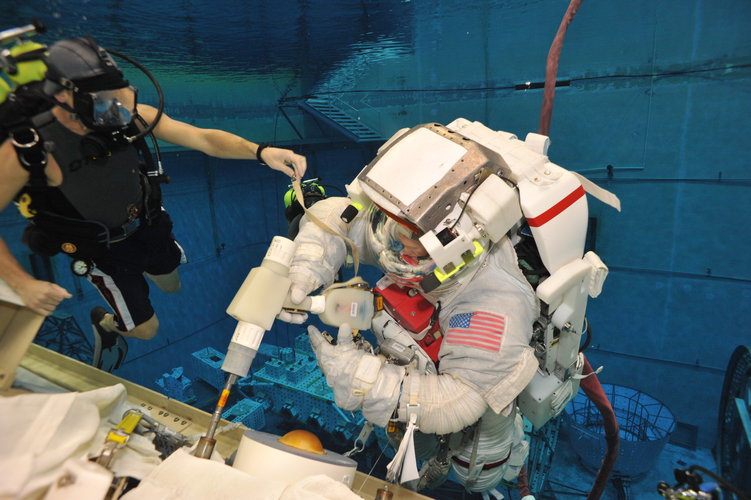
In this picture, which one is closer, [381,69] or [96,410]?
[96,410]

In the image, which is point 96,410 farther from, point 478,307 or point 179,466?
point 478,307

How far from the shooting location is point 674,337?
4742mm

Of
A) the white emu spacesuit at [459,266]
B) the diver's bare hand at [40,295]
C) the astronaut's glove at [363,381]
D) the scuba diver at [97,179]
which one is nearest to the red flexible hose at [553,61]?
the white emu spacesuit at [459,266]

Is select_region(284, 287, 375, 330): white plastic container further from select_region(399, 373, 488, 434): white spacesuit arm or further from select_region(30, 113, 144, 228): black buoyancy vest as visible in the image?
select_region(30, 113, 144, 228): black buoyancy vest

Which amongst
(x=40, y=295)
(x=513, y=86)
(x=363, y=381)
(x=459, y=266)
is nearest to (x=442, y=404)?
(x=363, y=381)

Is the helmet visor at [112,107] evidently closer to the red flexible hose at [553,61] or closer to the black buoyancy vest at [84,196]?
the black buoyancy vest at [84,196]

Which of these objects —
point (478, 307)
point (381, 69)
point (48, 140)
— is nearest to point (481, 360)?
point (478, 307)

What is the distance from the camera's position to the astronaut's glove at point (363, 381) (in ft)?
6.12

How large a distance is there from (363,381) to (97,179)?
1.52 metres

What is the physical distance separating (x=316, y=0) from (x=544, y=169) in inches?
139

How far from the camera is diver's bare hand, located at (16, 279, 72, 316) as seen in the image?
1501mm

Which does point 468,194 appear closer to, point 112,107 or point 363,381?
point 363,381

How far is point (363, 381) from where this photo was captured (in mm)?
1870

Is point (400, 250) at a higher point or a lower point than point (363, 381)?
higher
